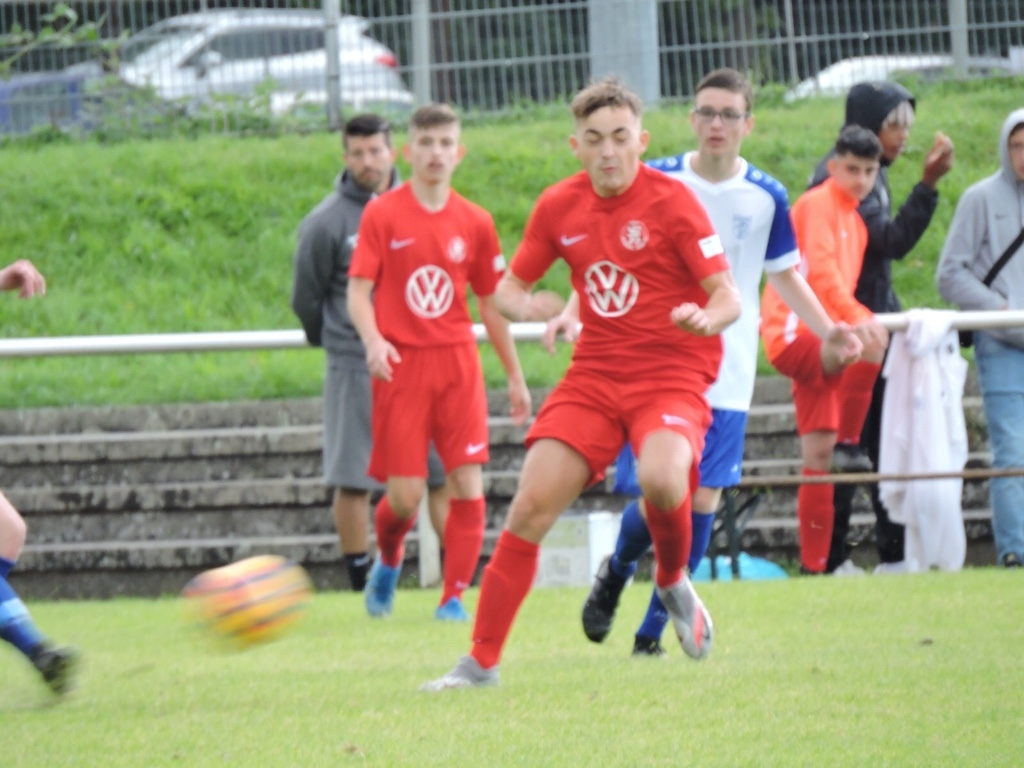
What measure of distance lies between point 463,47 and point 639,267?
10.3m

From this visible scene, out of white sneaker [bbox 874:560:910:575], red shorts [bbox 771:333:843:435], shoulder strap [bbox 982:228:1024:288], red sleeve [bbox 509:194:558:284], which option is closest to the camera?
red sleeve [bbox 509:194:558:284]

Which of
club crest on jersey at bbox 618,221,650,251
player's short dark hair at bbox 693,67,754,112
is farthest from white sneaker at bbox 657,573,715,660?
player's short dark hair at bbox 693,67,754,112

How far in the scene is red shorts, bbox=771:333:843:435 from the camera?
10047 mm

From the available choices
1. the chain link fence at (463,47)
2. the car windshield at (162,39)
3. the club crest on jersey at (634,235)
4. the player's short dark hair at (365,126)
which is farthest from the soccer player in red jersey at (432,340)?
the car windshield at (162,39)

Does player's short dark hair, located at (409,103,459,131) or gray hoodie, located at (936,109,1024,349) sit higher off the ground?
player's short dark hair, located at (409,103,459,131)

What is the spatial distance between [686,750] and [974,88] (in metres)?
12.7

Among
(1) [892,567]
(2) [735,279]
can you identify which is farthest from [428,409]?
(1) [892,567]

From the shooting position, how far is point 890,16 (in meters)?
16.3

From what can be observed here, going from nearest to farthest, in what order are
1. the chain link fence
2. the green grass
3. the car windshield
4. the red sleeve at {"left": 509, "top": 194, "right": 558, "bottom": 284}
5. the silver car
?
the red sleeve at {"left": 509, "top": 194, "right": 558, "bottom": 284} → the green grass → the chain link fence → the silver car → the car windshield

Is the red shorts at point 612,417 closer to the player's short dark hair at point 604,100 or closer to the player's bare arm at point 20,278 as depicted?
the player's short dark hair at point 604,100

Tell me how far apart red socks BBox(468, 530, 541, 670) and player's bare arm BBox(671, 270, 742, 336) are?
0.98 m

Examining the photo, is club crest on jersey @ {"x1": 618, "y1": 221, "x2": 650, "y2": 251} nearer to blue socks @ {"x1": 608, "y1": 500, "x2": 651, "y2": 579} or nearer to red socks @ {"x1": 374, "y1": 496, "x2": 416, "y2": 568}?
blue socks @ {"x1": 608, "y1": 500, "x2": 651, "y2": 579}

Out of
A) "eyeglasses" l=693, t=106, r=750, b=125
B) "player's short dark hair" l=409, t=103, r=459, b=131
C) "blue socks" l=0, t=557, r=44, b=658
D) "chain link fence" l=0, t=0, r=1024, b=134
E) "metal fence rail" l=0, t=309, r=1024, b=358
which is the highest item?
"chain link fence" l=0, t=0, r=1024, b=134

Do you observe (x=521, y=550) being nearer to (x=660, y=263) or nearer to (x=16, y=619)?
(x=660, y=263)
